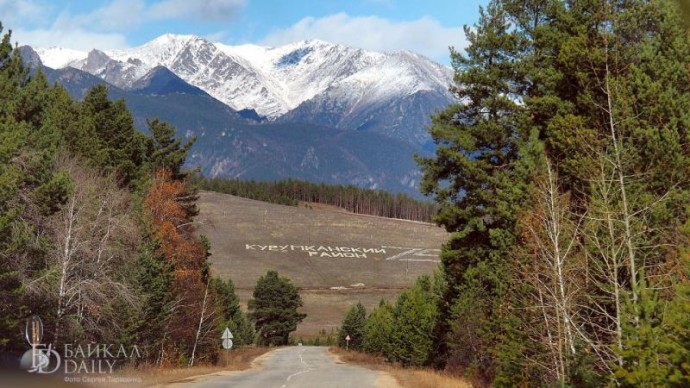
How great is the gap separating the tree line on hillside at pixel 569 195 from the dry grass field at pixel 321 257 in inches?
4155

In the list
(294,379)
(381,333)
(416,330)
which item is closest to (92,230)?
(294,379)

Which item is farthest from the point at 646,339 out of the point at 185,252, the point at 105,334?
the point at 185,252

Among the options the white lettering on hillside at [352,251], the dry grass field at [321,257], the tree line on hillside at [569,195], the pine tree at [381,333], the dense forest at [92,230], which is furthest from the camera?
the white lettering on hillside at [352,251]

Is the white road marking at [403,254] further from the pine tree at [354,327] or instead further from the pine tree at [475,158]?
the pine tree at [475,158]

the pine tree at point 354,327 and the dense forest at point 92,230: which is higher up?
the dense forest at point 92,230

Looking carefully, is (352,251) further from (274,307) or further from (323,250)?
(274,307)

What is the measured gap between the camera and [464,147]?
29250 mm

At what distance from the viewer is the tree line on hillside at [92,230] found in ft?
83.4

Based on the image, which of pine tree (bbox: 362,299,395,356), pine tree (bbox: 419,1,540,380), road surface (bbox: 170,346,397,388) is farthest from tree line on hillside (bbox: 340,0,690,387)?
pine tree (bbox: 362,299,395,356)

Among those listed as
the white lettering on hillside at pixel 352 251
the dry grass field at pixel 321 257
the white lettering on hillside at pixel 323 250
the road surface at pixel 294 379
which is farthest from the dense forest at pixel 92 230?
the white lettering on hillside at pixel 352 251

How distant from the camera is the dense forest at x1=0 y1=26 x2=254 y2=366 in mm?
25359

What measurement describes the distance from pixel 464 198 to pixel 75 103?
3084 centimetres

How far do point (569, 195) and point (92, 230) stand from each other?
67.5 feet

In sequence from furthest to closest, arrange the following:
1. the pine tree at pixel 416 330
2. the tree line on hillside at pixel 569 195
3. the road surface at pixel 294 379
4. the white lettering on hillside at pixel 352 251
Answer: the white lettering on hillside at pixel 352 251, the pine tree at pixel 416 330, the road surface at pixel 294 379, the tree line on hillside at pixel 569 195
